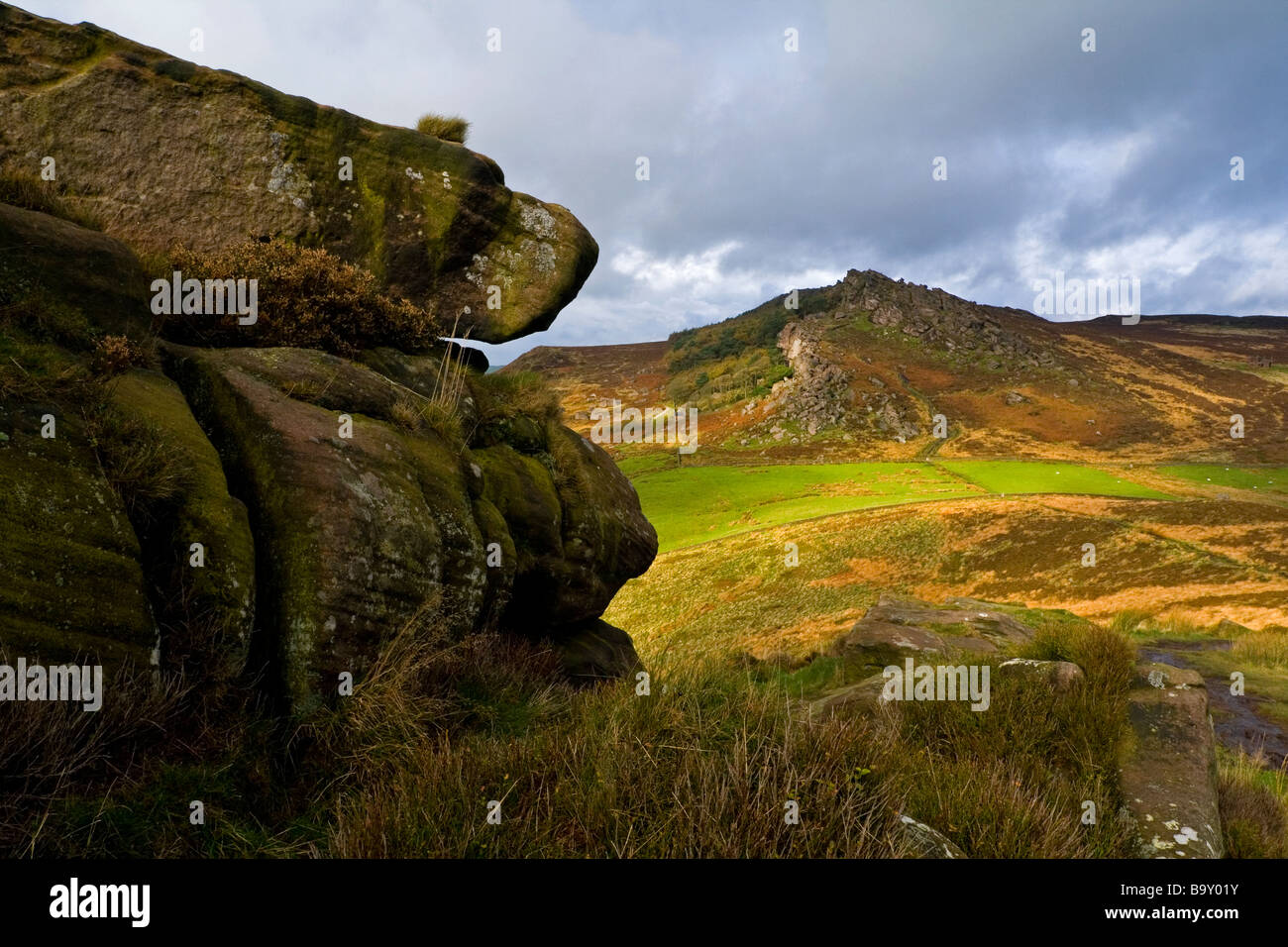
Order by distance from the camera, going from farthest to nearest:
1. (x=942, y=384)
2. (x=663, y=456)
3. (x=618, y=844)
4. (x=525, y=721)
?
(x=942, y=384), (x=663, y=456), (x=525, y=721), (x=618, y=844)

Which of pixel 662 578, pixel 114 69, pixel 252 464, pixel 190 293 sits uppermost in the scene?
pixel 114 69

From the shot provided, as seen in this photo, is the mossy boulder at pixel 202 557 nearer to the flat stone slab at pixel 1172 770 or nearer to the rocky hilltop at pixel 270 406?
the rocky hilltop at pixel 270 406

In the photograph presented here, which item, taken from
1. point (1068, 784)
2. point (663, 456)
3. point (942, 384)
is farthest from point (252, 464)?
point (942, 384)

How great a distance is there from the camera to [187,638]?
464cm

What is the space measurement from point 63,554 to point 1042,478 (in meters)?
70.4

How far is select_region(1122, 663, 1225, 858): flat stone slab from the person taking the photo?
16.4ft

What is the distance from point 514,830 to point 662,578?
38.2 meters

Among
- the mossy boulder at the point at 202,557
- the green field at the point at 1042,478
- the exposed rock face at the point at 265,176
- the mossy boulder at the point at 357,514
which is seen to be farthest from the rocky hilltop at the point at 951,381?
the mossy boulder at the point at 202,557

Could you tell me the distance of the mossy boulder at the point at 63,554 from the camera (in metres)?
3.88

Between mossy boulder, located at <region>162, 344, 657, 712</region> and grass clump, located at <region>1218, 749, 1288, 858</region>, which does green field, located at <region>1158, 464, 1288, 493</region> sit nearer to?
grass clump, located at <region>1218, 749, 1288, 858</region>

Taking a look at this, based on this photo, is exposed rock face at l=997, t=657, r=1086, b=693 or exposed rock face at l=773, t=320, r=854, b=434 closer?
exposed rock face at l=997, t=657, r=1086, b=693

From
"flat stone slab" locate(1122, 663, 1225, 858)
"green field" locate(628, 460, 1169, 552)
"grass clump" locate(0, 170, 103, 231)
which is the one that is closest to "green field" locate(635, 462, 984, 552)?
"green field" locate(628, 460, 1169, 552)

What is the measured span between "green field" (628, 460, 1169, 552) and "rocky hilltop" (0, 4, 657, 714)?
135 feet

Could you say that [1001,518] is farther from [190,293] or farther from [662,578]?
[190,293]
